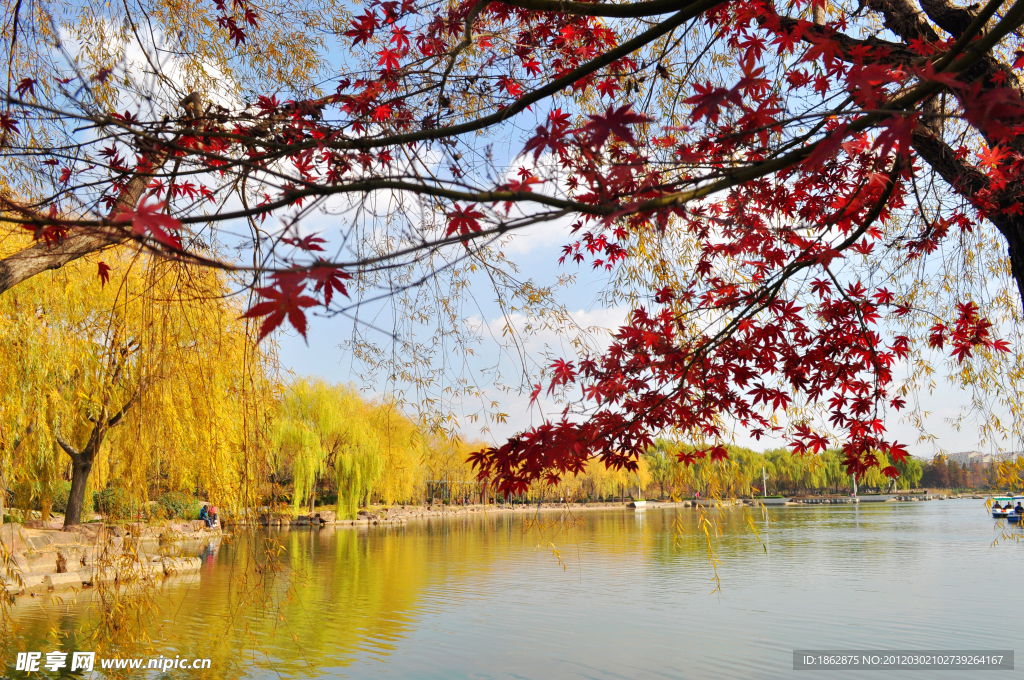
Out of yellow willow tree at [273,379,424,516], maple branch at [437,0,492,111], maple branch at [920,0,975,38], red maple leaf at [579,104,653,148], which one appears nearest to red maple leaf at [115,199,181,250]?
red maple leaf at [579,104,653,148]

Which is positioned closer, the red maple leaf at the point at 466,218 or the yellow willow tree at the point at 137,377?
the red maple leaf at the point at 466,218

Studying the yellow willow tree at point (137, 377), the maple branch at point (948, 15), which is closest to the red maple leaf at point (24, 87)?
the yellow willow tree at point (137, 377)

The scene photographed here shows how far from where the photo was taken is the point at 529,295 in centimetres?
277

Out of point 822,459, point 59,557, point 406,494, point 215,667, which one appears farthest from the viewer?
point 406,494

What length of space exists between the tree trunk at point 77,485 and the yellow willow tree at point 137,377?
0.02 meters

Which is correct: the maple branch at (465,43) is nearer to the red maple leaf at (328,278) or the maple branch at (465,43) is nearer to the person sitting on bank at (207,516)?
the red maple leaf at (328,278)

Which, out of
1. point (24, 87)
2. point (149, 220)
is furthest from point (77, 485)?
point (149, 220)

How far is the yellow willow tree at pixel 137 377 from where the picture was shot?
109 inches

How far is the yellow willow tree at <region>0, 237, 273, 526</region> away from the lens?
276 centimetres

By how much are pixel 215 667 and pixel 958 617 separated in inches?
347

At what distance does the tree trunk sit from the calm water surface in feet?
7.85

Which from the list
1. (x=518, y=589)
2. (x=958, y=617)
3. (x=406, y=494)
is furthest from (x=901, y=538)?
(x=406, y=494)

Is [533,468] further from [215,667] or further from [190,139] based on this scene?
[215,667]

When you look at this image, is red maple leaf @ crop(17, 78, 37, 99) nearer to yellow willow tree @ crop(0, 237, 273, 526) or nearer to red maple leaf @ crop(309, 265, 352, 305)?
yellow willow tree @ crop(0, 237, 273, 526)
